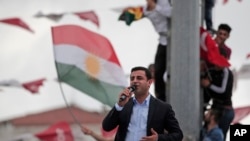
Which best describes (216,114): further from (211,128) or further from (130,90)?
(130,90)

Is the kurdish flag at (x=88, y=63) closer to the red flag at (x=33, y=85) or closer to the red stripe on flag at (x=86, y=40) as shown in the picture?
the red stripe on flag at (x=86, y=40)

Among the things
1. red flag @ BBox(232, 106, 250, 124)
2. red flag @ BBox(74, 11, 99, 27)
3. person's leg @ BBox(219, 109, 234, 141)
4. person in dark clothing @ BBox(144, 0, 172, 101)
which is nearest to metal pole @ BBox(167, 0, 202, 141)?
person's leg @ BBox(219, 109, 234, 141)

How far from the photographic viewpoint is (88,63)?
46.4ft

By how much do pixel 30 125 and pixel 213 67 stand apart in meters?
33.6

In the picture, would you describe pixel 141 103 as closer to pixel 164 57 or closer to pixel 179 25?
pixel 179 25

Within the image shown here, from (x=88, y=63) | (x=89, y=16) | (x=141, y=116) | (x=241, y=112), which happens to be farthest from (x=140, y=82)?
(x=89, y=16)

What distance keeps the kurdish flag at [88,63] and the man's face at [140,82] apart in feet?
17.1

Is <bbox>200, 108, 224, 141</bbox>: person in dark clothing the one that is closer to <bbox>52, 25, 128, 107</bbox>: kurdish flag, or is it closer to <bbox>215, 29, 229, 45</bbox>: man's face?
<bbox>215, 29, 229, 45</bbox>: man's face

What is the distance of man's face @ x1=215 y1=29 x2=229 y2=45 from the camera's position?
39.3ft

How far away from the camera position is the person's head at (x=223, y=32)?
1193 centimetres

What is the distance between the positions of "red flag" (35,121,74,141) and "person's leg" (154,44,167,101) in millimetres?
4274

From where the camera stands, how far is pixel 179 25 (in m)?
10.4

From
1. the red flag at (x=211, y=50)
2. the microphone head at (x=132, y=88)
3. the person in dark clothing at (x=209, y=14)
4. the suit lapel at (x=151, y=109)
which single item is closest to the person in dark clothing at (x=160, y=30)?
the red flag at (x=211, y=50)

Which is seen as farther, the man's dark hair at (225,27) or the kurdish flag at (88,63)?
the kurdish flag at (88,63)
